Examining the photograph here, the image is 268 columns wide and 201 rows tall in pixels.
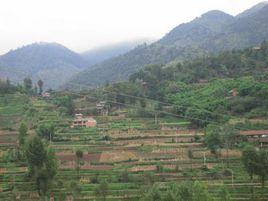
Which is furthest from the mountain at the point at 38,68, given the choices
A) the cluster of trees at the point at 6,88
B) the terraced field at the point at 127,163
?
the terraced field at the point at 127,163

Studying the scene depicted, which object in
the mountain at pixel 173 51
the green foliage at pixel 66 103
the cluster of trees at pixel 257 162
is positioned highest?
the mountain at pixel 173 51

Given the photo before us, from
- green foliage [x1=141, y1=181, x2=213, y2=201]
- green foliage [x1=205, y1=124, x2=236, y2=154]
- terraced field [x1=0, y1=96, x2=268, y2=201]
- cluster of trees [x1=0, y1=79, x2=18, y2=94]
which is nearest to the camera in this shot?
green foliage [x1=141, y1=181, x2=213, y2=201]

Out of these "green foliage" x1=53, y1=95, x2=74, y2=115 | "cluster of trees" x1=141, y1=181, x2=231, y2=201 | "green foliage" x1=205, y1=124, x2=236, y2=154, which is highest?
"green foliage" x1=53, y1=95, x2=74, y2=115

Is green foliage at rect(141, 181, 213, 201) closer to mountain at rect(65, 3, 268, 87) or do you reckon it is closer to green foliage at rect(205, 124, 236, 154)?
green foliage at rect(205, 124, 236, 154)

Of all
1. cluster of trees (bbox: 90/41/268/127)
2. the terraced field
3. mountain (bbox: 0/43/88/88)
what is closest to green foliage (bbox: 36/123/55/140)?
the terraced field

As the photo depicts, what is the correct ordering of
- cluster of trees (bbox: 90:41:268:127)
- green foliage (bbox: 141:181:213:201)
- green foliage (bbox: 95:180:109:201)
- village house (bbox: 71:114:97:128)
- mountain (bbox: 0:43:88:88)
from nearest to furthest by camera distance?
green foliage (bbox: 141:181:213:201)
green foliage (bbox: 95:180:109:201)
cluster of trees (bbox: 90:41:268:127)
village house (bbox: 71:114:97:128)
mountain (bbox: 0:43:88:88)

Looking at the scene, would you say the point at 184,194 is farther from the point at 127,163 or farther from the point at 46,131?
the point at 46,131

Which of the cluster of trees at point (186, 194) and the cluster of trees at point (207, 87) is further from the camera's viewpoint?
the cluster of trees at point (207, 87)

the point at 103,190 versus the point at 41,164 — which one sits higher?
the point at 41,164

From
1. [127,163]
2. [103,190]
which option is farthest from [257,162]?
[127,163]

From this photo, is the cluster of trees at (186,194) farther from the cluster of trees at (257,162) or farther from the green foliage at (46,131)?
the green foliage at (46,131)

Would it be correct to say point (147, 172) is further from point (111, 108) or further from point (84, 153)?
point (111, 108)

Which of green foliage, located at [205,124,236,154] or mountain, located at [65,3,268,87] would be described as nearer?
green foliage, located at [205,124,236,154]

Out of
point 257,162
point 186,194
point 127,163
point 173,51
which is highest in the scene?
point 173,51
